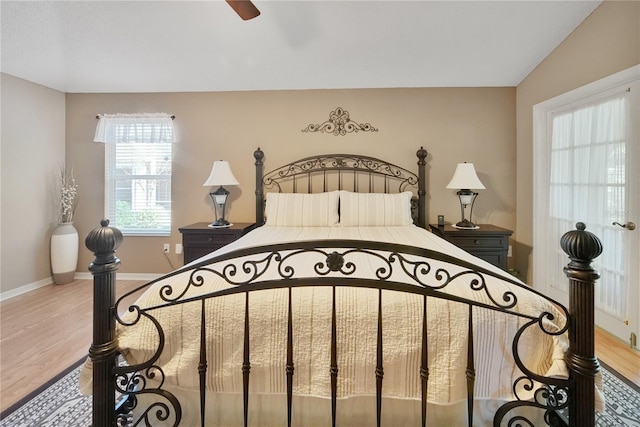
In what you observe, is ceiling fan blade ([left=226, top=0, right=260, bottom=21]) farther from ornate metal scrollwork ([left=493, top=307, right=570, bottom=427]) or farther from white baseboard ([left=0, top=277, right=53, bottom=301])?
white baseboard ([left=0, top=277, right=53, bottom=301])

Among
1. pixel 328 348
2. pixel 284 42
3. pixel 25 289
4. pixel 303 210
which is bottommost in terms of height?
pixel 25 289

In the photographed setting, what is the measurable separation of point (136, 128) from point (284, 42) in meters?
2.16

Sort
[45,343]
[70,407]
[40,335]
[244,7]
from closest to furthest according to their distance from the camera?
1. [70,407]
2. [244,7]
3. [45,343]
4. [40,335]

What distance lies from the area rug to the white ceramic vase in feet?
6.95

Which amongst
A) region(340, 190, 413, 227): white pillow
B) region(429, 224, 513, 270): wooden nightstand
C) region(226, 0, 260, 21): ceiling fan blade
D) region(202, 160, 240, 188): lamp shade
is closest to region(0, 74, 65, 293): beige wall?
region(202, 160, 240, 188): lamp shade

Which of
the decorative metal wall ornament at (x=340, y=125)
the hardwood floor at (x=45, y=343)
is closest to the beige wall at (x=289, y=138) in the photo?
the decorative metal wall ornament at (x=340, y=125)

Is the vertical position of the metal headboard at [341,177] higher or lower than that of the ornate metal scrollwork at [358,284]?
higher

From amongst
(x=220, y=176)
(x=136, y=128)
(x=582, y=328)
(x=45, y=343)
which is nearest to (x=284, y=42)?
(x=220, y=176)

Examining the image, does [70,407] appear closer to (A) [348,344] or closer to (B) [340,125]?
(A) [348,344]

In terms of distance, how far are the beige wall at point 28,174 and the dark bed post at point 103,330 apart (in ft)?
10.2

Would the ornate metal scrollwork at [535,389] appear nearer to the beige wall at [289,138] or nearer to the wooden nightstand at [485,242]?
the wooden nightstand at [485,242]

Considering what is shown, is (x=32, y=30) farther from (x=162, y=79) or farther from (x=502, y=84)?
(x=502, y=84)

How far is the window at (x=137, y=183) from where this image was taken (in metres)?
3.53

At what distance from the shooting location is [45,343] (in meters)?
2.12
